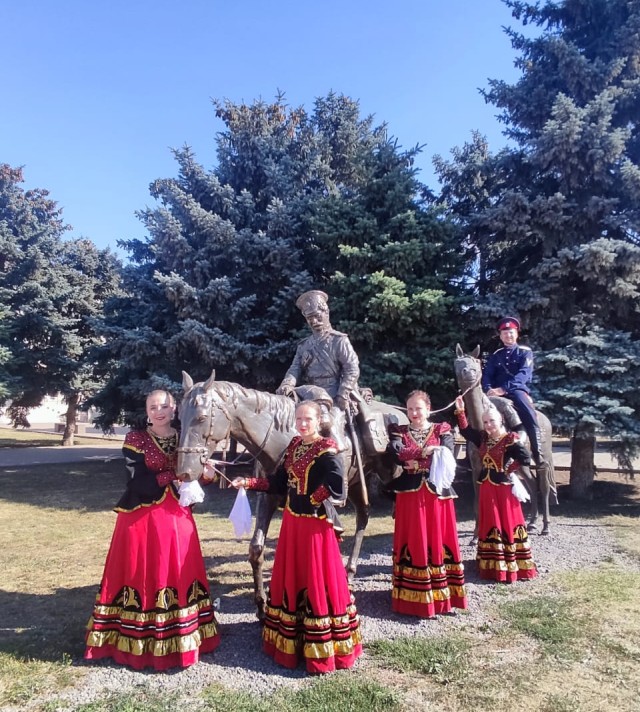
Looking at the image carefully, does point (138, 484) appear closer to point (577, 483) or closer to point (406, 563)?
point (406, 563)

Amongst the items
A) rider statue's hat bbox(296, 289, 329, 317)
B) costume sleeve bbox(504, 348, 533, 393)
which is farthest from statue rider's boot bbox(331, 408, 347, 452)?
costume sleeve bbox(504, 348, 533, 393)

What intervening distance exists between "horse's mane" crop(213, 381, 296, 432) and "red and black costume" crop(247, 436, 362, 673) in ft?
2.34

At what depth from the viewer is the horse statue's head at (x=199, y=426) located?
3.87m

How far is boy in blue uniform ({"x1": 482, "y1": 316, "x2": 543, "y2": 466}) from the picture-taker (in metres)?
7.24

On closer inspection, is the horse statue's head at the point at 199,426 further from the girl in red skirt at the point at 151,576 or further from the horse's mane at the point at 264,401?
the girl in red skirt at the point at 151,576

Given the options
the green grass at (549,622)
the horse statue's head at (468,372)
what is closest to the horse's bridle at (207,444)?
the horse statue's head at (468,372)

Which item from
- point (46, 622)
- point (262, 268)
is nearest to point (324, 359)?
point (46, 622)

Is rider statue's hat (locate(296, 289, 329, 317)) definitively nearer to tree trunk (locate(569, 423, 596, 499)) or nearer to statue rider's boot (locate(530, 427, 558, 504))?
statue rider's boot (locate(530, 427, 558, 504))

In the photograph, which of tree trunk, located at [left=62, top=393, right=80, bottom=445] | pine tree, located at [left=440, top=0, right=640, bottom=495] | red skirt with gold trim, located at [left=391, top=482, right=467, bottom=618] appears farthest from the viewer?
tree trunk, located at [left=62, top=393, right=80, bottom=445]

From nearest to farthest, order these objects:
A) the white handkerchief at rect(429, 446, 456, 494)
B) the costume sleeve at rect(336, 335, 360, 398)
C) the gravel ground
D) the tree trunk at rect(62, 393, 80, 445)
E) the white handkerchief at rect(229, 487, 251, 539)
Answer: the gravel ground → the white handkerchief at rect(229, 487, 251, 539) → the white handkerchief at rect(429, 446, 456, 494) → the costume sleeve at rect(336, 335, 360, 398) → the tree trunk at rect(62, 393, 80, 445)

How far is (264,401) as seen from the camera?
4656mm

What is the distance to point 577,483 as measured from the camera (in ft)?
39.3

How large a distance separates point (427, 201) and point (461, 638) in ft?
38.3

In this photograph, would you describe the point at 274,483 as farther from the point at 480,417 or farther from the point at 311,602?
the point at 480,417
